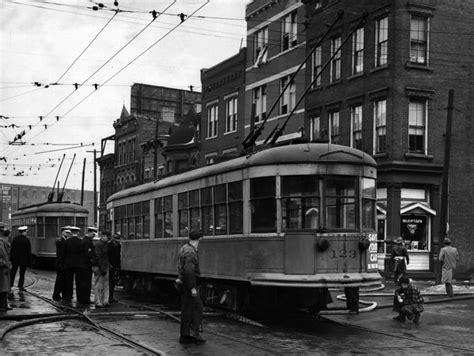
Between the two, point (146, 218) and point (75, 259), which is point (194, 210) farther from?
point (146, 218)

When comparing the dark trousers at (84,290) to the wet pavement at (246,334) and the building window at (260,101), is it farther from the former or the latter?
the building window at (260,101)

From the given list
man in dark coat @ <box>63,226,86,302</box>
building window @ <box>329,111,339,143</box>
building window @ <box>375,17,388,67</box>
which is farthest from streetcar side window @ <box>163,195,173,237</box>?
building window @ <box>329,111,339,143</box>

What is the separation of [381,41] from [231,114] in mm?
14061

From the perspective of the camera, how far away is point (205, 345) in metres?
11.4

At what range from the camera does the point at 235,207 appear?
14797mm

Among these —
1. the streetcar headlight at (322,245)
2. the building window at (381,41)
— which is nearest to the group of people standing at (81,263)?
the streetcar headlight at (322,245)

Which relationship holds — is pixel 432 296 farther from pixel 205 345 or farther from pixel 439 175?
pixel 205 345

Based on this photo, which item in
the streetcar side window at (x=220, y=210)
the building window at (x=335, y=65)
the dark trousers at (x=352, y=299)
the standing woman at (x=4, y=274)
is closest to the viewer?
the standing woman at (x=4, y=274)

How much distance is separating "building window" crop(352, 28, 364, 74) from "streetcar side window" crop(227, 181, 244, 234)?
703 inches

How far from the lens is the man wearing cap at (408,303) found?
15156 millimetres

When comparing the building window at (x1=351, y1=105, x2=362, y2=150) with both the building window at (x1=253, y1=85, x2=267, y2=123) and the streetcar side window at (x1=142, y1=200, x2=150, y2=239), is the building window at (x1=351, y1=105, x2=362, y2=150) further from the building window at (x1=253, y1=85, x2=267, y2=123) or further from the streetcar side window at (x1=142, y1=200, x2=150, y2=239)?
the streetcar side window at (x1=142, y1=200, x2=150, y2=239)

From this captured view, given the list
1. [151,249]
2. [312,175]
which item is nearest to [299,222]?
[312,175]

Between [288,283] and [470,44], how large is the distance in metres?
21.0

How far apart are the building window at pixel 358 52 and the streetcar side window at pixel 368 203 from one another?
1766cm
